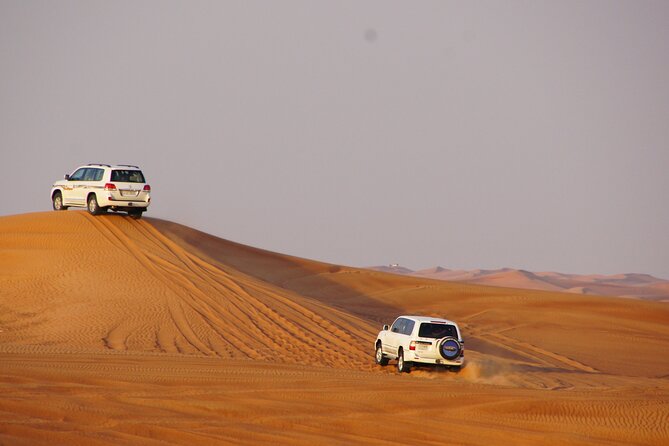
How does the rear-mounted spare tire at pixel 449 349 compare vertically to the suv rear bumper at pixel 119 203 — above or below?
below

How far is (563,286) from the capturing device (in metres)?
150

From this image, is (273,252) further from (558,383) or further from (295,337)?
(558,383)

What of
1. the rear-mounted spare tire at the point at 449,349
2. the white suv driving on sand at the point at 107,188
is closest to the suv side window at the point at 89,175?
the white suv driving on sand at the point at 107,188

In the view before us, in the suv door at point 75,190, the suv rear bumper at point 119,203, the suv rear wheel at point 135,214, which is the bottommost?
the suv rear wheel at point 135,214

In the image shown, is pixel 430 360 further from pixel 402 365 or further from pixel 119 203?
pixel 119 203

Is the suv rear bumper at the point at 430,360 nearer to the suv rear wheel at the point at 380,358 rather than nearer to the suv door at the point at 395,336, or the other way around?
the suv door at the point at 395,336

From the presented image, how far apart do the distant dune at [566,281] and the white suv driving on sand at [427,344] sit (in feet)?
334

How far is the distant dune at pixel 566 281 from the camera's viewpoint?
138375mm

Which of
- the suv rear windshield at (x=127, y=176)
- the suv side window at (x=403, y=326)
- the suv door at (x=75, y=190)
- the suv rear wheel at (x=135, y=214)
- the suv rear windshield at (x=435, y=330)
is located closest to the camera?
the suv rear windshield at (x=435, y=330)

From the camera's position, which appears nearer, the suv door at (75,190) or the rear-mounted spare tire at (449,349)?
the rear-mounted spare tire at (449,349)

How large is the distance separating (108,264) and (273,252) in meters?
20.2

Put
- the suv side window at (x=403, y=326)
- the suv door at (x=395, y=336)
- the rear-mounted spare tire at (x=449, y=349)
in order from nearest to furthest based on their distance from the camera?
the rear-mounted spare tire at (x=449, y=349)
the suv side window at (x=403, y=326)
the suv door at (x=395, y=336)

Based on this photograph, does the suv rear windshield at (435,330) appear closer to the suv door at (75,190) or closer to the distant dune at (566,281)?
the suv door at (75,190)

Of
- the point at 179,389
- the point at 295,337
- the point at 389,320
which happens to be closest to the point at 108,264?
the point at 295,337
